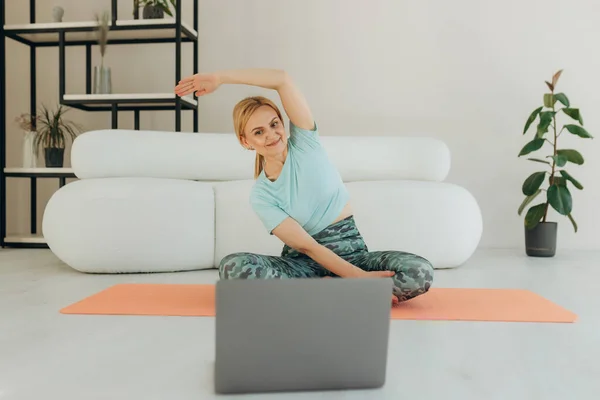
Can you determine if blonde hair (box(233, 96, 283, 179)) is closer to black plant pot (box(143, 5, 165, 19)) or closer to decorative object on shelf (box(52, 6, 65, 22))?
black plant pot (box(143, 5, 165, 19))

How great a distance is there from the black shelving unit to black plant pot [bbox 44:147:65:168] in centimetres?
8

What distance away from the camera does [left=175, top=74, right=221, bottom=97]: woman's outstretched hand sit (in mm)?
1373

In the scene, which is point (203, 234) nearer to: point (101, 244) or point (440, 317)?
point (101, 244)

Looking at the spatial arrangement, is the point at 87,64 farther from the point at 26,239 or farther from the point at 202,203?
the point at 202,203

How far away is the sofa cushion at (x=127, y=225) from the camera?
92.9 inches

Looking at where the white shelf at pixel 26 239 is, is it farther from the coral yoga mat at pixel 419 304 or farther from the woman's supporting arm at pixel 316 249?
the woman's supporting arm at pixel 316 249

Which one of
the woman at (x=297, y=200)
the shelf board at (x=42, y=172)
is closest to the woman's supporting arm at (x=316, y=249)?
the woman at (x=297, y=200)

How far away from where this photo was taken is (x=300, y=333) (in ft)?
3.06

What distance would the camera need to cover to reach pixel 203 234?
8.14ft

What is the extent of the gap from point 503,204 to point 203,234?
6.94 ft

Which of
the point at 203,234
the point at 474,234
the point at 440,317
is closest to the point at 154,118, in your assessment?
the point at 203,234

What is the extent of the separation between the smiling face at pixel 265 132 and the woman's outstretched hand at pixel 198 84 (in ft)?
0.46

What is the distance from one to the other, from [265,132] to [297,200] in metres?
0.20

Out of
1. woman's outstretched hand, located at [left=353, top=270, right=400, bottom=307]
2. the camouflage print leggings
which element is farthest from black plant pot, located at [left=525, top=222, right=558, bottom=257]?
woman's outstretched hand, located at [left=353, top=270, right=400, bottom=307]
